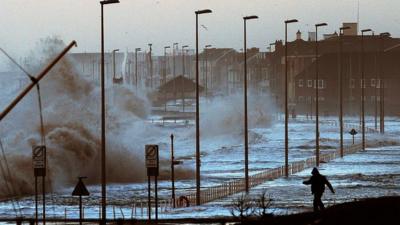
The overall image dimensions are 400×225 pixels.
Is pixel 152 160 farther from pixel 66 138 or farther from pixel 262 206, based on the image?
pixel 66 138

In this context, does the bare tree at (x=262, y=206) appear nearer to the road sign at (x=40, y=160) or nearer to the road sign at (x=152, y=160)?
the road sign at (x=152, y=160)

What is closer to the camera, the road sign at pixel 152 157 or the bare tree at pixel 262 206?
the bare tree at pixel 262 206

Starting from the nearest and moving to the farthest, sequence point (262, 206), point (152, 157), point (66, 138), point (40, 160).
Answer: point (262, 206) → point (40, 160) → point (152, 157) → point (66, 138)

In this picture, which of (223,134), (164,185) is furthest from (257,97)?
(164,185)

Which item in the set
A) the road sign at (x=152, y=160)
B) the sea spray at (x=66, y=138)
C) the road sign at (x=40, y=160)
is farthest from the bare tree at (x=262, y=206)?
the sea spray at (x=66, y=138)

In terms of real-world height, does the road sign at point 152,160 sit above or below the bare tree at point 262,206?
above

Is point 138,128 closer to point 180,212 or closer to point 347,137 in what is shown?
point 347,137

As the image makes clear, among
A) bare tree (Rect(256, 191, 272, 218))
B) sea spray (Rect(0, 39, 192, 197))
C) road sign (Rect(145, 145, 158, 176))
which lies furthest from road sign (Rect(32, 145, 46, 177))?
sea spray (Rect(0, 39, 192, 197))

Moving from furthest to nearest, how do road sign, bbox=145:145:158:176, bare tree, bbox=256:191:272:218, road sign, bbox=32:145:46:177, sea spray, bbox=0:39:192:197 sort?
sea spray, bbox=0:39:192:197 < road sign, bbox=145:145:158:176 < road sign, bbox=32:145:46:177 < bare tree, bbox=256:191:272:218

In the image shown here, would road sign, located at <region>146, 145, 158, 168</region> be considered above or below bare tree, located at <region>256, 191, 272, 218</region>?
above

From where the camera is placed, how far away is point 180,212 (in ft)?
151

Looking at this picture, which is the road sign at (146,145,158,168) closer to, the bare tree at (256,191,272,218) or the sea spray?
the bare tree at (256,191,272,218)

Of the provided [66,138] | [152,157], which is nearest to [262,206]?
[152,157]

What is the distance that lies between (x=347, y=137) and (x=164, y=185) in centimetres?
5727
